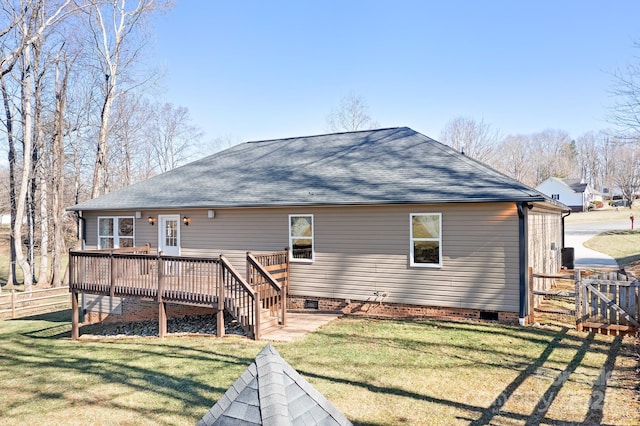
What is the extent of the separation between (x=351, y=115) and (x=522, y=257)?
28310 mm

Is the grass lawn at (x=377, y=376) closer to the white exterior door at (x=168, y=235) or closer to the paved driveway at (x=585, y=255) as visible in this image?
the white exterior door at (x=168, y=235)

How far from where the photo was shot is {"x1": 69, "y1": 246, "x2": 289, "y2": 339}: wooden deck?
9.36 meters

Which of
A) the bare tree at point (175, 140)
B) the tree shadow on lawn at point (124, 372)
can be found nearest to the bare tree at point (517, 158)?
the bare tree at point (175, 140)

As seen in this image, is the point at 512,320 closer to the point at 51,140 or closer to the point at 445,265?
the point at 445,265

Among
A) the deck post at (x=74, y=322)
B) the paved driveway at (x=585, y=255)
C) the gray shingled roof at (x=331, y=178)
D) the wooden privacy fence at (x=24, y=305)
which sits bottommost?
the wooden privacy fence at (x=24, y=305)

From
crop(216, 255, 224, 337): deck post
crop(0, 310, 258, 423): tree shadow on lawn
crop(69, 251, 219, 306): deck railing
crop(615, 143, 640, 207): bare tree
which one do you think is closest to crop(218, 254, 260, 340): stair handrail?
crop(216, 255, 224, 337): deck post

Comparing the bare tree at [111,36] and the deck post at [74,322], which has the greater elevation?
the bare tree at [111,36]

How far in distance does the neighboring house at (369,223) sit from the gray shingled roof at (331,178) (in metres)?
0.05

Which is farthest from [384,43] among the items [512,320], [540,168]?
[540,168]

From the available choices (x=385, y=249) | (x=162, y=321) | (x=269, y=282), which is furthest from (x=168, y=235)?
(x=385, y=249)

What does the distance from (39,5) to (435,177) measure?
1548 centimetres

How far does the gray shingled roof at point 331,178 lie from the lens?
32.3 ft

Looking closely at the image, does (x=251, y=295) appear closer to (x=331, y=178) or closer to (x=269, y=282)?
(x=269, y=282)

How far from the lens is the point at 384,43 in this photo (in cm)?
2039
